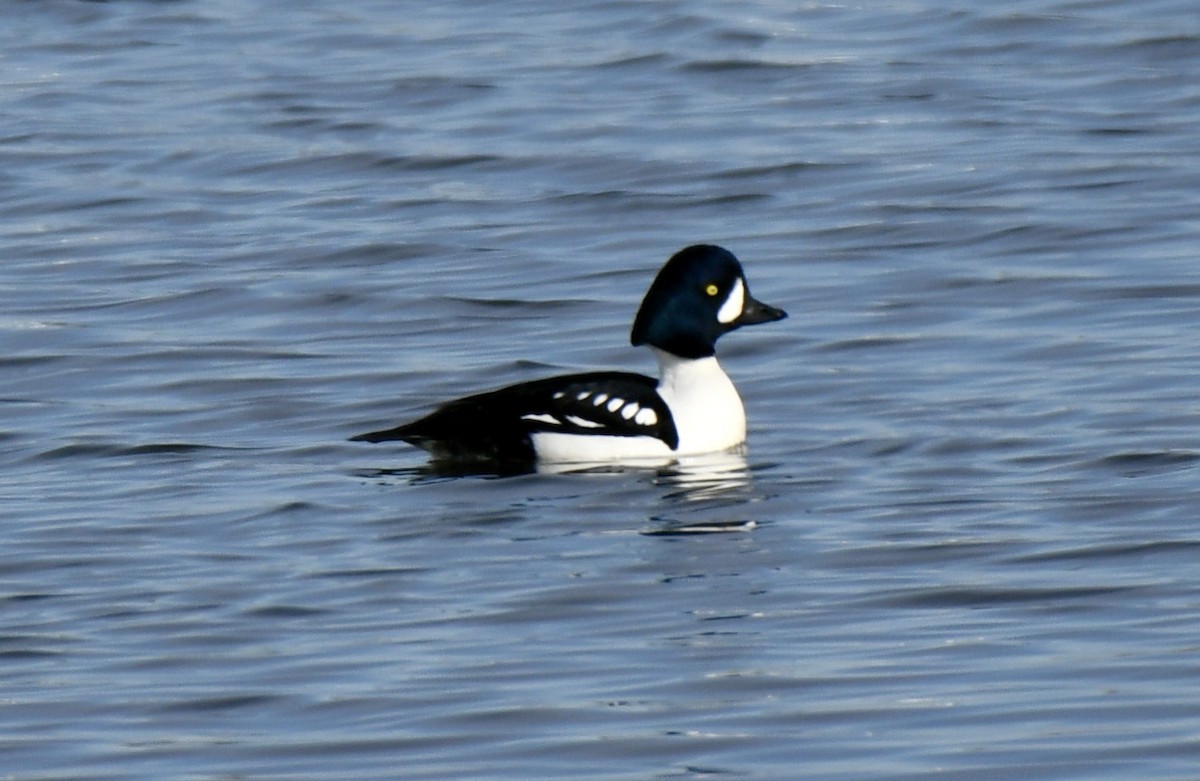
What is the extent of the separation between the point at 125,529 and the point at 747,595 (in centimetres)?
257

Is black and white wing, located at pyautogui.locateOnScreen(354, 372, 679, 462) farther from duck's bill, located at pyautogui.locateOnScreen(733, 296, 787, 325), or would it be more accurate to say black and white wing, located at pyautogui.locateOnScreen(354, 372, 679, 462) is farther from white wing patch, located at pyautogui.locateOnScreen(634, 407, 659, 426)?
duck's bill, located at pyautogui.locateOnScreen(733, 296, 787, 325)

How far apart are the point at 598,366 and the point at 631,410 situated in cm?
206

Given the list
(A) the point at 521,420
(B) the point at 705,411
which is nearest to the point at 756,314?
(B) the point at 705,411

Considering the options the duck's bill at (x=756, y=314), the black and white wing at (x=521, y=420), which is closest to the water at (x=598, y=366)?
the black and white wing at (x=521, y=420)

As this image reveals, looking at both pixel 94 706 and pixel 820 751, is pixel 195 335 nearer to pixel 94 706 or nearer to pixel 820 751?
pixel 94 706

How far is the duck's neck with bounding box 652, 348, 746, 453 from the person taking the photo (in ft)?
38.8

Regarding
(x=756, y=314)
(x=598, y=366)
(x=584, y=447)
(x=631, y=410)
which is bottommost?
(x=598, y=366)

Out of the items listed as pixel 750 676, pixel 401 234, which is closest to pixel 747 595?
pixel 750 676

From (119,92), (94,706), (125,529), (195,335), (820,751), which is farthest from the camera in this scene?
(119,92)

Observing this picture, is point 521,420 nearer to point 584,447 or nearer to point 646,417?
point 584,447

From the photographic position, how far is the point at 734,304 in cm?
1240

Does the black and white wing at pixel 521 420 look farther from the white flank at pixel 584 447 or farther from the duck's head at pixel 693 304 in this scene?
the duck's head at pixel 693 304

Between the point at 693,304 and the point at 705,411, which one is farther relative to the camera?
the point at 693,304

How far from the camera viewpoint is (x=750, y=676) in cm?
815
